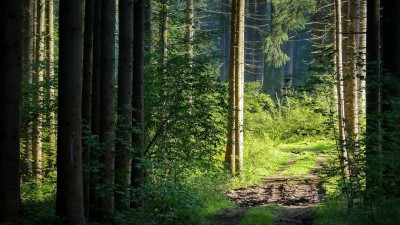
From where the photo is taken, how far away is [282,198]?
14.9 meters

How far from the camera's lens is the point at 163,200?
373 inches

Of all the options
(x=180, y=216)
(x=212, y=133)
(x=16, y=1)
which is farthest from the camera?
(x=212, y=133)

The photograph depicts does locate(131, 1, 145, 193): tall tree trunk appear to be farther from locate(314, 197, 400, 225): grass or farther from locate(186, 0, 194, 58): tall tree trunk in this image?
locate(314, 197, 400, 225): grass

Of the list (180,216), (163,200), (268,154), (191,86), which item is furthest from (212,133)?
(268,154)

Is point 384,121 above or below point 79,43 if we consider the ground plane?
below

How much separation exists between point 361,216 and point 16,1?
276 inches

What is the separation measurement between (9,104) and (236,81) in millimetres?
12246

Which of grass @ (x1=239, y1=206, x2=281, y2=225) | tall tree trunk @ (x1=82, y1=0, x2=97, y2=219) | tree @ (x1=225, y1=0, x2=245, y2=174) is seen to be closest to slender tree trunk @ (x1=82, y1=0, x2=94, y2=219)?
tall tree trunk @ (x1=82, y1=0, x2=97, y2=219)

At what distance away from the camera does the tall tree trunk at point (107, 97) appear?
9.51 metres

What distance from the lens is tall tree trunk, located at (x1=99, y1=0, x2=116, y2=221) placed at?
951 centimetres

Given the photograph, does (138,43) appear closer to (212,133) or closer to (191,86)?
(191,86)

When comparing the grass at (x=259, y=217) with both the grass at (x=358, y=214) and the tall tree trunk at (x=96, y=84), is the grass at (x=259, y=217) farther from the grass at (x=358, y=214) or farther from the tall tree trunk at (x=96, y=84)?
the tall tree trunk at (x=96, y=84)

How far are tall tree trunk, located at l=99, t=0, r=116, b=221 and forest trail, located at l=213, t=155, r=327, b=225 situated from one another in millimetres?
2662

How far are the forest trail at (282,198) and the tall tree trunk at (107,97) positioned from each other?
266 centimetres
